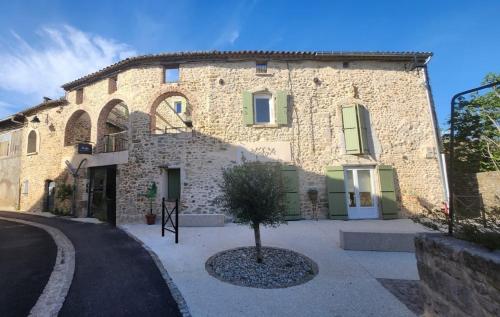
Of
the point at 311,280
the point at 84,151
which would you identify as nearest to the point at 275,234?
the point at 311,280

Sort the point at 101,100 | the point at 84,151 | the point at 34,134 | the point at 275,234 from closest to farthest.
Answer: the point at 275,234 < the point at 84,151 < the point at 101,100 < the point at 34,134

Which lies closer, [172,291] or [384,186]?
[172,291]

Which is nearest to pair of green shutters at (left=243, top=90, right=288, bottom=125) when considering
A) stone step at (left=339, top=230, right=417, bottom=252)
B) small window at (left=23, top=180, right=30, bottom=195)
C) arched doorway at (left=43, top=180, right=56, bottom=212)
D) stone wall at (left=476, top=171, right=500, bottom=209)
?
stone step at (left=339, top=230, right=417, bottom=252)

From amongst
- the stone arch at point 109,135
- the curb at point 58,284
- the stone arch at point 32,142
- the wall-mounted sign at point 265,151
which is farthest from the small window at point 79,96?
the wall-mounted sign at point 265,151

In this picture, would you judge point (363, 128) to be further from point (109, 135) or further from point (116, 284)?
point (109, 135)

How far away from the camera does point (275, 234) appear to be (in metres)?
6.80

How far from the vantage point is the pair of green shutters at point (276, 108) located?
9539 millimetres

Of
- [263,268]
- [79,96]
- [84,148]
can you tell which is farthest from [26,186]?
[263,268]

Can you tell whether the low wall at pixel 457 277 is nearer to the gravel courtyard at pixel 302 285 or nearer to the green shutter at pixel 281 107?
the gravel courtyard at pixel 302 285

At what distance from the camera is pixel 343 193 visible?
29.9ft

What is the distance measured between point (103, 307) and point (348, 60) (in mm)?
11507

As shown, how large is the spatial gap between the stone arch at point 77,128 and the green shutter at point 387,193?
1422cm

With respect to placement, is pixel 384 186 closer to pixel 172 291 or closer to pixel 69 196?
pixel 172 291

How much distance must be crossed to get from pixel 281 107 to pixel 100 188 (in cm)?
920
